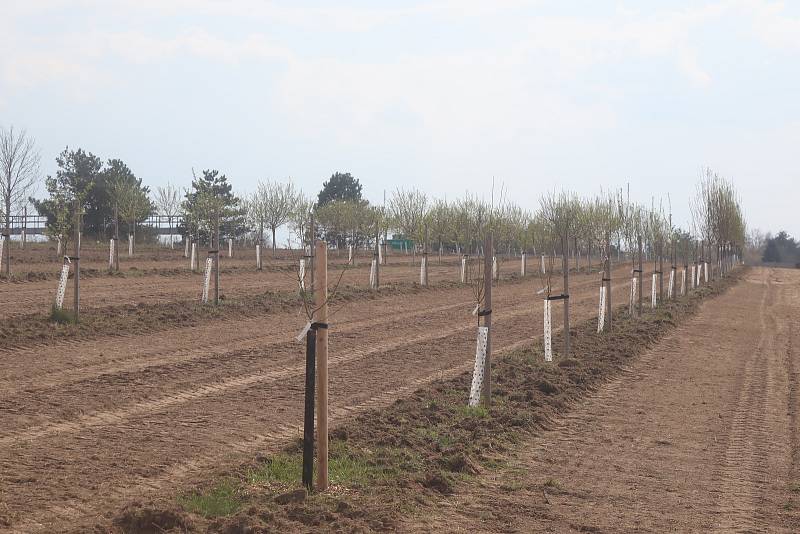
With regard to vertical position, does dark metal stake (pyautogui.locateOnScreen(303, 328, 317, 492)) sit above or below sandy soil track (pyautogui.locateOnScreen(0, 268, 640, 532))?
above

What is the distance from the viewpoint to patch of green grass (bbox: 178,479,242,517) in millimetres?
6129

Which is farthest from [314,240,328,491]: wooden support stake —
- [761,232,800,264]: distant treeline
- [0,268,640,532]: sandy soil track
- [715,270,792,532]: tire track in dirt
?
[761,232,800,264]: distant treeline

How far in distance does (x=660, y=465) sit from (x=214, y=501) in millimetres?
4157

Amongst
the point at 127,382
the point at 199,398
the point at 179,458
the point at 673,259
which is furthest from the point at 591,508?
the point at 673,259

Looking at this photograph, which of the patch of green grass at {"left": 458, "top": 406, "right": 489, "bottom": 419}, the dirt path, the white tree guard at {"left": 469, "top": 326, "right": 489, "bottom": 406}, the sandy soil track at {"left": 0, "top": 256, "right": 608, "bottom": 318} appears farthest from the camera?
the sandy soil track at {"left": 0, "top": 256, "right": 608, "bottom": 318}

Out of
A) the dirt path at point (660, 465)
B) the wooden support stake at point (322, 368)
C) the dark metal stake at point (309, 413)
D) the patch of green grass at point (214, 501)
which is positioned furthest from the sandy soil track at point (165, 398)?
the dirt path at point (660, 465)

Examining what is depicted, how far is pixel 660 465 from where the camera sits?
8.23m

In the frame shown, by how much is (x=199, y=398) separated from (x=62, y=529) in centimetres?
484

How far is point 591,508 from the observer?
22.1ft

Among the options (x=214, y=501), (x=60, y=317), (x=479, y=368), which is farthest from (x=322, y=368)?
(x=60, y=317)

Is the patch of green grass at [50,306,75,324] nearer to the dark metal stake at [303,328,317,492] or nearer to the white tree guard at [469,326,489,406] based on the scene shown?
the white tree guard at [469,326,489,406]

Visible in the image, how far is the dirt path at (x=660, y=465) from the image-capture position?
21.2 ft

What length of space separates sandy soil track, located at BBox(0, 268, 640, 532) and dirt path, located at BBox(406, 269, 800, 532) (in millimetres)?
2269

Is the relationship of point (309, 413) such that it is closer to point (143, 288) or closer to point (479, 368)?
point (479, 368)
